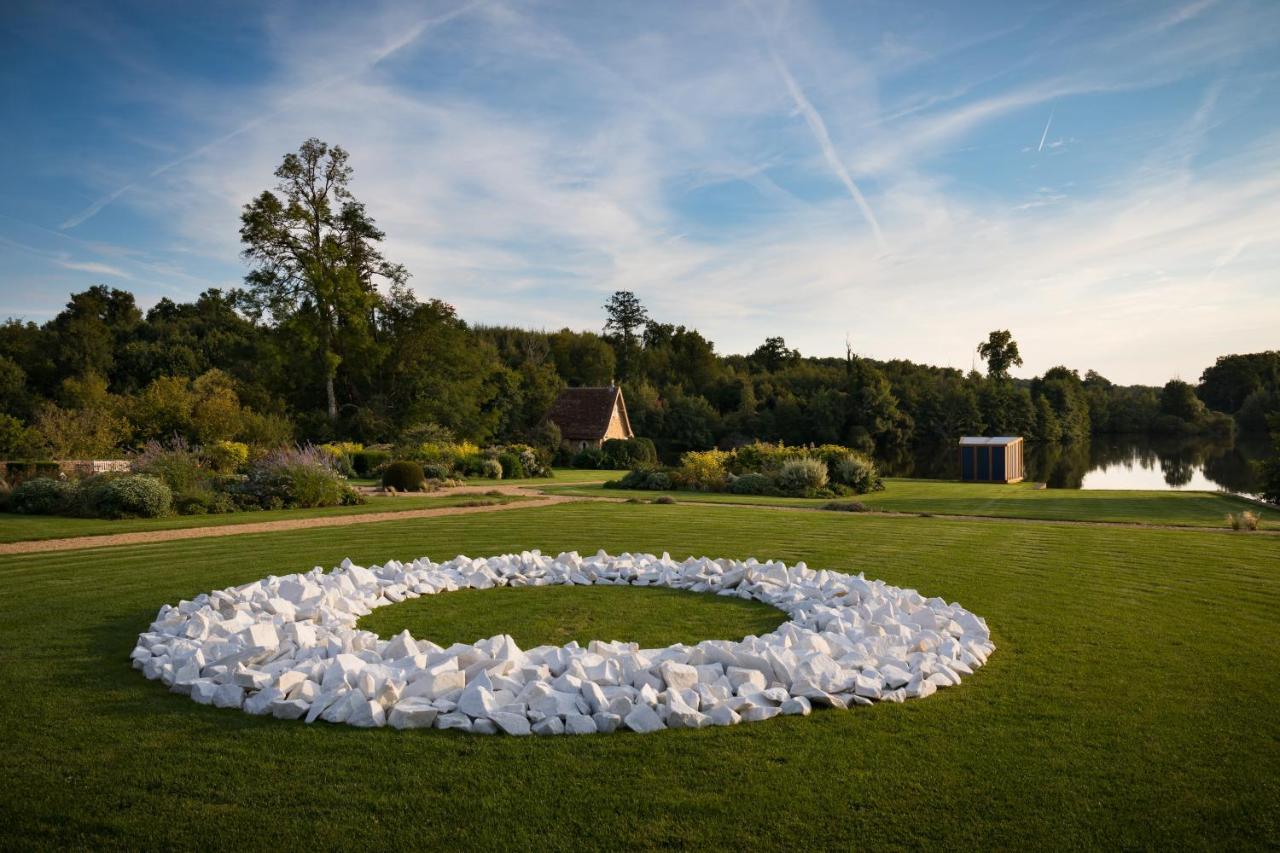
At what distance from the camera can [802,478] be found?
19703 millimetres

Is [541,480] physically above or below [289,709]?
below

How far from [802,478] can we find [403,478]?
10.4 metres

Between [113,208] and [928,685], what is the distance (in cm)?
2256

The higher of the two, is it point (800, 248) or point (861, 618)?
point (800, 248)

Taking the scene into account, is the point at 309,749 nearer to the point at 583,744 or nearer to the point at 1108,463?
the point at 583,744

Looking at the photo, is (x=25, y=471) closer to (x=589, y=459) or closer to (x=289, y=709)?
(x=289, y=709)

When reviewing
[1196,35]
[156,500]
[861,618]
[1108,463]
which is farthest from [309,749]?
[1108,463]

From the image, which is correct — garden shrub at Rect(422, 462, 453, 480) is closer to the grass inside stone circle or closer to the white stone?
the grass inside stone circle

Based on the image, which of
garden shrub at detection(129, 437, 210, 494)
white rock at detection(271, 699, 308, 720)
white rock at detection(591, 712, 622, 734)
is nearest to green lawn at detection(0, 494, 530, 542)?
garden shrub at detection(129, 437, 210, 494)

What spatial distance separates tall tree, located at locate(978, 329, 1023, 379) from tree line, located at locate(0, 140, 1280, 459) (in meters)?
2.12

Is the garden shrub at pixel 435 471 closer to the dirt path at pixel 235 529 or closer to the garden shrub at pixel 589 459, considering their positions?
the dirt path at pixel 235 529

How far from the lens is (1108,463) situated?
1639 inches

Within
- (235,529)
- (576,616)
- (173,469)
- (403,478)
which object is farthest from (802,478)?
(576,616)

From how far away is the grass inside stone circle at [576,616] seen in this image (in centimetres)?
539
